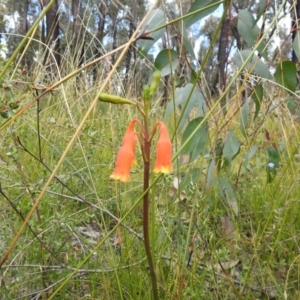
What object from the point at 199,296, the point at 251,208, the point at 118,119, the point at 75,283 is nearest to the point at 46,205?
the point at 75,283

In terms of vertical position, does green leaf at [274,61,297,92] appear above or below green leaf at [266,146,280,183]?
above

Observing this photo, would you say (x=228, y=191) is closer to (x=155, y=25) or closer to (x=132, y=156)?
(x=155, y=25)

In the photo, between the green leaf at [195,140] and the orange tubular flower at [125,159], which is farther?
the green leaf at [195,140]

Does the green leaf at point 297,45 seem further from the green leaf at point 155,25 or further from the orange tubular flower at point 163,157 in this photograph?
the orange tubular flower at point 163,157

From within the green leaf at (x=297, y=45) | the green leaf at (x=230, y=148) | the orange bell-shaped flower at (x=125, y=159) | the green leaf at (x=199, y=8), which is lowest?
the green leaf at (x=230, y=148)

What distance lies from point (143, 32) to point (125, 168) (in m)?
0.18

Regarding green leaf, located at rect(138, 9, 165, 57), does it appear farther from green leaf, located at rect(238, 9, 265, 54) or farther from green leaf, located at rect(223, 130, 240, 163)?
green leaf, located at rect(223, 130, 240, 163)

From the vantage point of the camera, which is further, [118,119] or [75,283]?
[118,119]

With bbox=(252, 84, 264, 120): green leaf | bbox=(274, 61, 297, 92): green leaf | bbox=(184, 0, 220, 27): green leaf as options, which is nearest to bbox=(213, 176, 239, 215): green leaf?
bbox=(252, 84, 264, 120): green leaf

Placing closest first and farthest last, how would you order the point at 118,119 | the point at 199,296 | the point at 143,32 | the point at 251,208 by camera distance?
the point at 143,32
the point at 199,296
the point at 251,208
the point at 118,119

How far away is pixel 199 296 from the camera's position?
0.96 metres

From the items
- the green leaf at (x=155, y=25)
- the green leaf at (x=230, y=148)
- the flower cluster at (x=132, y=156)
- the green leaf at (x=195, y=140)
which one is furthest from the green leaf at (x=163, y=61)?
the flower cluster at (x=132, y=156)

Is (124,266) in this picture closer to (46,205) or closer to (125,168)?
(46,205)

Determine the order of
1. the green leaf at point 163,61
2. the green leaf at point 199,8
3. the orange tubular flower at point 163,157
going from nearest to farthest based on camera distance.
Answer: the orange tubular flower at point 163,157 → the green leaf at point 199,8 → the green leaf at point 163,61
